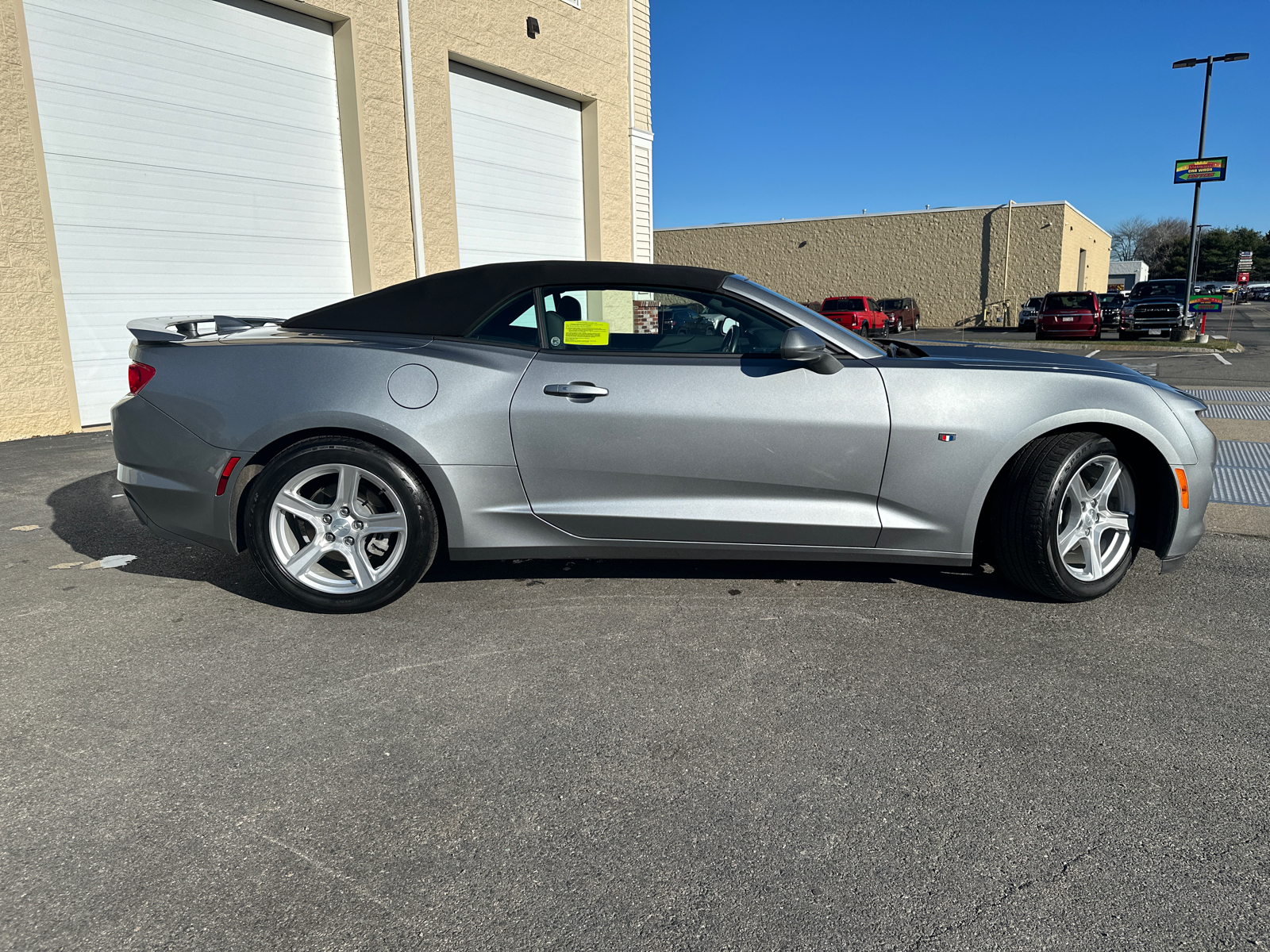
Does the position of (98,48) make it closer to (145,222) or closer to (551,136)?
(145,222)

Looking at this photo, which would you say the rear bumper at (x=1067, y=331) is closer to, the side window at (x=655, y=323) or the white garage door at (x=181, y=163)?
the white garage door at (x=181, y=163)

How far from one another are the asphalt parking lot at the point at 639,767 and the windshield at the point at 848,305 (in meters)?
29.6

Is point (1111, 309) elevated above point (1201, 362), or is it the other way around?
point (1111, 309)

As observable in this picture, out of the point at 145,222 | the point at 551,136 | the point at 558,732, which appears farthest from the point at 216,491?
the point at 551,136

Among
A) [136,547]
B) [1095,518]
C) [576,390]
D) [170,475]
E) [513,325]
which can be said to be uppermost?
[513,325]

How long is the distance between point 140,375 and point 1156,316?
31.1 meters

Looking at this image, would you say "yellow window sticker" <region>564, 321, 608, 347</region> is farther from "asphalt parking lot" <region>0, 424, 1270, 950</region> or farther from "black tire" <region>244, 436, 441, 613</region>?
"asphalt parking lot" <region>0, 424, 1270, 950</region>

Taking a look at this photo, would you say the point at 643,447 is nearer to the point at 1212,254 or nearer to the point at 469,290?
the point at 469,290

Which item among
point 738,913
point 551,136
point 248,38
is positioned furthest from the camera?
point 551,136

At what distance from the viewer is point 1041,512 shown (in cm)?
356

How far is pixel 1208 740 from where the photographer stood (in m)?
2.64

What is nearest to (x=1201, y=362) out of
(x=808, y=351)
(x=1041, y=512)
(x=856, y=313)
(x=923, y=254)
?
(x=856, y=313)

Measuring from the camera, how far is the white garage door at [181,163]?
8.42 meters

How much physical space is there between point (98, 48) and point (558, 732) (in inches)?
359
